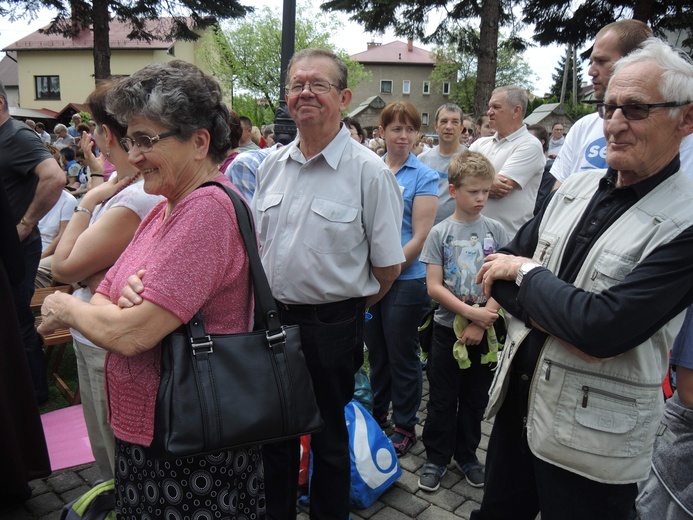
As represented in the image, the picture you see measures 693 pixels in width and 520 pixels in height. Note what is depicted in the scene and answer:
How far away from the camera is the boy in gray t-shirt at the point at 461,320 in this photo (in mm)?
3078

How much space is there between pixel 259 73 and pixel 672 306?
4663 centimetres

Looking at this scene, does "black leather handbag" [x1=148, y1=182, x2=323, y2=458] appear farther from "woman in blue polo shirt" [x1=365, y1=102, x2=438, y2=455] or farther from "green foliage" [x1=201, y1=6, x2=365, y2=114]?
"green foliage" [x1=201, y1=6, x2=365, y2=114]

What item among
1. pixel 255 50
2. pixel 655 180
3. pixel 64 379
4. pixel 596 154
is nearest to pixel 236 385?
pixel 655 180

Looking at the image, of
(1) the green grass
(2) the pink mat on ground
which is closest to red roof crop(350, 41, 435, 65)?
(1) the green grass

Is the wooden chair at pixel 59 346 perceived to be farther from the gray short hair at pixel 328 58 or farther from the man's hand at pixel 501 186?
the man's hand at pixel 501 186

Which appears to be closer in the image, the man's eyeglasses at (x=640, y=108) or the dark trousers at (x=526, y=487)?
the man's eyeglasses at (x=640, y=108)

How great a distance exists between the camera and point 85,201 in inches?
97.7

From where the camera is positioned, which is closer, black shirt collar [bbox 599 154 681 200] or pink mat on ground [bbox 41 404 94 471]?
black shirt collar [bbox 599 154 681 200]

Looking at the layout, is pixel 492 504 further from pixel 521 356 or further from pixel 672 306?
pixel 672 306

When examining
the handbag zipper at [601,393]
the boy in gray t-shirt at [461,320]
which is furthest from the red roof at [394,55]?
the handbag zipper at [601,393]

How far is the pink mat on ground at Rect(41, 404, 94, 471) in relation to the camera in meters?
3.50

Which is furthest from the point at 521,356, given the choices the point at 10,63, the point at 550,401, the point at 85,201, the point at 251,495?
the point at 10,63

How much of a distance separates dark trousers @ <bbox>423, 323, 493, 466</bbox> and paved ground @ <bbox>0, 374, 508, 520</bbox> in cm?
17

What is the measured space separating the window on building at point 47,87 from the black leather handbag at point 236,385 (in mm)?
52130
